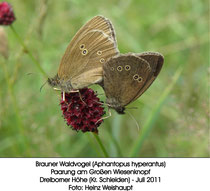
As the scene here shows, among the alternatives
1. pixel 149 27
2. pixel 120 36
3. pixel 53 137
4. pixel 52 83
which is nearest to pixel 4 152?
pixel 53 137

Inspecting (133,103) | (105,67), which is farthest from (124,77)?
(133,103)

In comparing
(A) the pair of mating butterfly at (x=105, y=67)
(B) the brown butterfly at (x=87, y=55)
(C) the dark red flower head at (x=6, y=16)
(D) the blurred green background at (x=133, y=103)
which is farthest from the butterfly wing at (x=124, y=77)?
(C) the dark red flower head at (x=6, y=16)

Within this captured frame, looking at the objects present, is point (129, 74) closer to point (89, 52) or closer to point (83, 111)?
point (89, 52)

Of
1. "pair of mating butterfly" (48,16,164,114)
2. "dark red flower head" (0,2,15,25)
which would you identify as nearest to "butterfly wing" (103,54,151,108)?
"pair of mating butterfly" (48,16,164,114)

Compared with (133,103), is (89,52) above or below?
below
